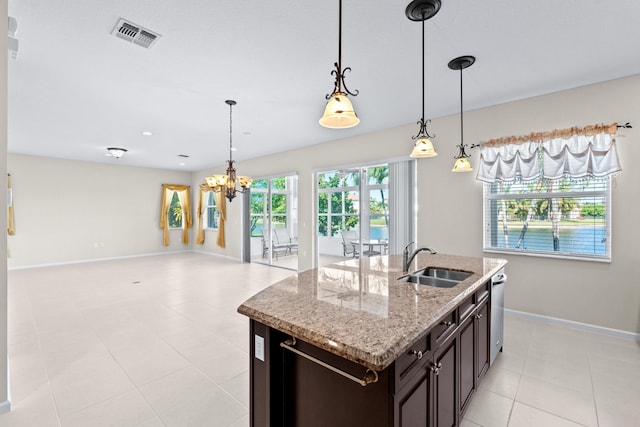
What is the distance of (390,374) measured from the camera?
41.9 inches

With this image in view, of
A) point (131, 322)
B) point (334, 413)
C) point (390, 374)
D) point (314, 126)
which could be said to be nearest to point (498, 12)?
point (390, 374)

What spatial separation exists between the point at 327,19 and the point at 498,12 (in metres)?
1.21

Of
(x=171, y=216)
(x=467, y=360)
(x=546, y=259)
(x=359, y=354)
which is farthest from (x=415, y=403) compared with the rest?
(x=171, y=216)

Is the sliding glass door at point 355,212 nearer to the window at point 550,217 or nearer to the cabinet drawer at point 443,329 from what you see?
the window at point 550,217

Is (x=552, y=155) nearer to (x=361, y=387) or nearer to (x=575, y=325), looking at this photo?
(x=575, y=325)

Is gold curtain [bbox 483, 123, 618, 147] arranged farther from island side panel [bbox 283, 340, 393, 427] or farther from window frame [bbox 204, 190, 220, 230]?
window frame [bbox 204, 190, 220, 230]

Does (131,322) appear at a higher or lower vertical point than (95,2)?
lower

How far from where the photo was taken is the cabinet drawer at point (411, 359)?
1.09 metres

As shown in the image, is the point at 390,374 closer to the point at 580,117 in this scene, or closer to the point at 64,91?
the point at 580,117

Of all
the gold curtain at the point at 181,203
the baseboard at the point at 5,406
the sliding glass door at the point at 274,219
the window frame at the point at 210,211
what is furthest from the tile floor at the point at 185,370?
the window frame at the point at 210,211

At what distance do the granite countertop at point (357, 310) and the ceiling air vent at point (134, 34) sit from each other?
2.19 m

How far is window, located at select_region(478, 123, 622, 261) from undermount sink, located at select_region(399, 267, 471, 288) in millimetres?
1841

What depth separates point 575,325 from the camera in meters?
3.32

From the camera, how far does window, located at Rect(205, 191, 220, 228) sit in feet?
29.9
